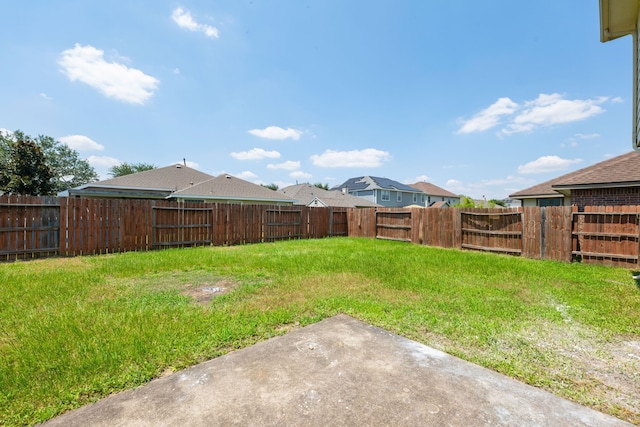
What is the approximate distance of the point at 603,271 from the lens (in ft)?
20.9

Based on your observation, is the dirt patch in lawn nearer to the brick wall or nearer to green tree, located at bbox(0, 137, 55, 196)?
the brick wall

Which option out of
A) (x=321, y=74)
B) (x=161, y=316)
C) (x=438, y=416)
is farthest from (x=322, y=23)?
(x=438, y=416)

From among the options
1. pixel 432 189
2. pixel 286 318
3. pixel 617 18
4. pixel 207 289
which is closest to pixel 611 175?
pixel 617 18

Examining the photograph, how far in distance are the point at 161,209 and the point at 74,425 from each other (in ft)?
29.2

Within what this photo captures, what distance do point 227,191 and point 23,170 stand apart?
643 inches

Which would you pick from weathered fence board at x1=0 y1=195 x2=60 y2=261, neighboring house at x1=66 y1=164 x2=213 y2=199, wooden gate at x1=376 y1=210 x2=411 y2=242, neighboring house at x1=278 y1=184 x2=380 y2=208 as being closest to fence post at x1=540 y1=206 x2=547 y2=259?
wooden gate at x1=376 y1=210 x2=411 y2=242

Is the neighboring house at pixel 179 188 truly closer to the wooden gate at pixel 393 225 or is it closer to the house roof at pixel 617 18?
the wooden gate at pixel 393 225

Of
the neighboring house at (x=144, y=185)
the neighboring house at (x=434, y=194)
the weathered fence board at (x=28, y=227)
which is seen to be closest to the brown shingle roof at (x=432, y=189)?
the neighboring house at (x=434, y=194)

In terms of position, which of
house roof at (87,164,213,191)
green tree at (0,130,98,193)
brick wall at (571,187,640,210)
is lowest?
brick wall at (571,187,640,210)

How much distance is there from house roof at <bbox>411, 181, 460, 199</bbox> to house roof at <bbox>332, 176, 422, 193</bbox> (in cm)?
515

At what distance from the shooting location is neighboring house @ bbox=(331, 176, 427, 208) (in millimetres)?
32906

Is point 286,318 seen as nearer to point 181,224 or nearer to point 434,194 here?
point 181,224

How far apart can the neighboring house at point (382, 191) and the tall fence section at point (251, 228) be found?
20.7 metres

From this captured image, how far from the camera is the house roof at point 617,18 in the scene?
4742mm
